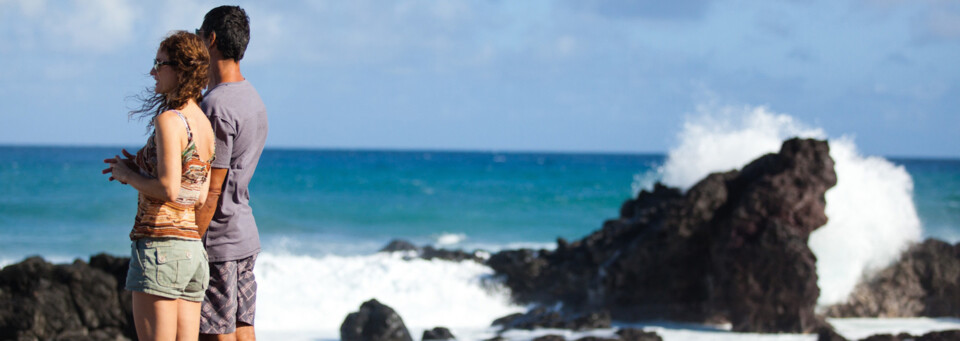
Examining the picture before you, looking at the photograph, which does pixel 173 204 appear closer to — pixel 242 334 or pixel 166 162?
pixel 166 162

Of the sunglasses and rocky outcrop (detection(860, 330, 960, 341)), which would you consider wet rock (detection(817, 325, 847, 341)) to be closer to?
rocky outcrop (detection(860, 330, 960, 341))

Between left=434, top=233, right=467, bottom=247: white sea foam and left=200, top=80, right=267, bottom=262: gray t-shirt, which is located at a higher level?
left=434, top=233, right=467, bottom=247: white sea foam

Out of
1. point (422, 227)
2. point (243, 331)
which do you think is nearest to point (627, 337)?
point (243, 331)

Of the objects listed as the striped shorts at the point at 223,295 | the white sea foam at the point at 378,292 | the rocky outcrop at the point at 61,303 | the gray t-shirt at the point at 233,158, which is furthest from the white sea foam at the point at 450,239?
the gray t-shirt at the point at 233,158

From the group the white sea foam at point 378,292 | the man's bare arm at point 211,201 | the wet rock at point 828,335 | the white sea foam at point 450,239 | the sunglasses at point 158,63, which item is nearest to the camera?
the sunglasses at point 158,63

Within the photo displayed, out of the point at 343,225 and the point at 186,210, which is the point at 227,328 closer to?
the point at 186,210

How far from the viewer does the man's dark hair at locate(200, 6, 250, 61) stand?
2.86 m

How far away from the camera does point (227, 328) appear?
2.97m

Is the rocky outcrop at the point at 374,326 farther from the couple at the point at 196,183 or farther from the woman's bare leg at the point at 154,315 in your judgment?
the woman's bare leg at the point at 154,315

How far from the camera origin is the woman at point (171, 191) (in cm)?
252

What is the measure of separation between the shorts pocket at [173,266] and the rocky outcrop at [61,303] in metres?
3.13

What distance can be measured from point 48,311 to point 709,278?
5.48 m

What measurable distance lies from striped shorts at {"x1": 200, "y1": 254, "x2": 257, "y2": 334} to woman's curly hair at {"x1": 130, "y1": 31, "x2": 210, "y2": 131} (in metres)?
0.58

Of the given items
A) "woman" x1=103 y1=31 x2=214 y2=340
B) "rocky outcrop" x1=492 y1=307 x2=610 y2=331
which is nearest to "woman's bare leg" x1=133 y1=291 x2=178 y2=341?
"woman" x1=103 y1=31 x2=214 y2=340
